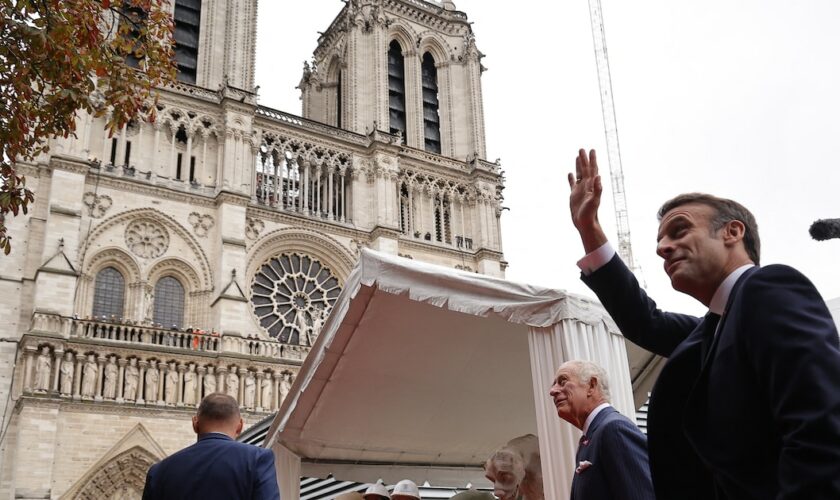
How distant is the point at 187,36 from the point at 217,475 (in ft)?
74.3

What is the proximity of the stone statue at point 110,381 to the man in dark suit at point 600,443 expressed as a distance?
16.9 metres

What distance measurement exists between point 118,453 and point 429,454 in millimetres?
12638

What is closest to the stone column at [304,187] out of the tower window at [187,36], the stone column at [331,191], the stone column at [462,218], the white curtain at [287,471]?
the stone column at [331,191]

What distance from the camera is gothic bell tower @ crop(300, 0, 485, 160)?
26.1 meters

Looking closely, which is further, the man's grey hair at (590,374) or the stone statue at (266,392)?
the stone statue at (266,392)

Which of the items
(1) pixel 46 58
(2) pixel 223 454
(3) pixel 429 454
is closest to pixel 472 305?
(2) pixel 223 454

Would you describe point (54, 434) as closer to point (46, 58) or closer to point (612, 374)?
point (46, 58)

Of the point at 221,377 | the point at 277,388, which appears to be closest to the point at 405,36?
the point at 277,388

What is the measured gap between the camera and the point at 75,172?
1927 centimetres

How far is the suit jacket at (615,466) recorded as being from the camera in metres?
2.34

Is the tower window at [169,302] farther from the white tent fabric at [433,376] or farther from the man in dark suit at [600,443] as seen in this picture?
the man in dark suit at [600,443]

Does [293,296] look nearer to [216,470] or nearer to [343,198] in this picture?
[343,198]

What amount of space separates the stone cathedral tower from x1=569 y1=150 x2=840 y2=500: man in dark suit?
17321mm

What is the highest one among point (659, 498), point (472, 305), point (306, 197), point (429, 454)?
point (306, 197)
